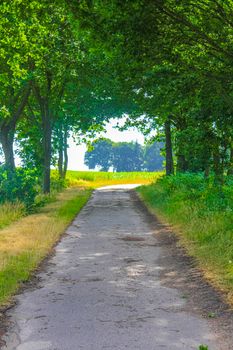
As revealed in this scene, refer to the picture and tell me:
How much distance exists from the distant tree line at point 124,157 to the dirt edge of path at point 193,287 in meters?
122

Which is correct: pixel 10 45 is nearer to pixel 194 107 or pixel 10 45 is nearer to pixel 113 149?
pixel 194 107

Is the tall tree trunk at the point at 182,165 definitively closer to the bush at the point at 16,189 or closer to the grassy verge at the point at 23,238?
the grassy verge at the point at 23,238

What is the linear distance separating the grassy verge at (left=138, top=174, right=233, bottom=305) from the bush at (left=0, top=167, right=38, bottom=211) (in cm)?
551

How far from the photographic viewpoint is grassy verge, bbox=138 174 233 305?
9414 millimetres

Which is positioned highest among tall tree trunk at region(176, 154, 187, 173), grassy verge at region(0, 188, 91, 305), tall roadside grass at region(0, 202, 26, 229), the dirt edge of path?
tall tree trunk at region(176, 154, 187, 173)

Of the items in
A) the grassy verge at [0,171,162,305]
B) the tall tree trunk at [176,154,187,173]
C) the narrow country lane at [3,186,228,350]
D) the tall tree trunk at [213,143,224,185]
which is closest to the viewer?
the narrow country lane at [3,186,228,350]

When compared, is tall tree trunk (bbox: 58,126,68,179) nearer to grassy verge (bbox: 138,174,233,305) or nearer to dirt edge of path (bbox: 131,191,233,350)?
grassy verge (bbox: 138,174,233,305)

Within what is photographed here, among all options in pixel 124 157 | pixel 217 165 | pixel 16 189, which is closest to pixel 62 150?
pixel 16 189

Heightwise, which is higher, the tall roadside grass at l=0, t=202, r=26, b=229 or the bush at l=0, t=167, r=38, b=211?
the bush at l=0, t=167, r=38, b=211

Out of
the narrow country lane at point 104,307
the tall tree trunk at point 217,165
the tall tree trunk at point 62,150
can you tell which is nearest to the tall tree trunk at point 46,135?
the tall tree trunk at point 62,150

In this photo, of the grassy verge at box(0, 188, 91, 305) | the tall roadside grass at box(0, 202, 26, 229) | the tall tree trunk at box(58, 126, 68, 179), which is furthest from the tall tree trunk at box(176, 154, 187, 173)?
the tall roadside grass at box(0, 202, 26, 229)

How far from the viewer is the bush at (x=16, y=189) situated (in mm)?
21547

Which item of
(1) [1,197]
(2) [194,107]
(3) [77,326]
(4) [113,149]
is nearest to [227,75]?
(2) [194,107]

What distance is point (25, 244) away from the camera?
12.3 m
